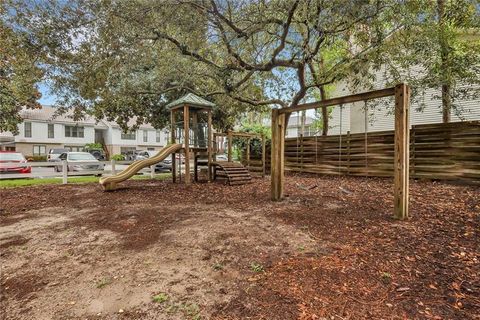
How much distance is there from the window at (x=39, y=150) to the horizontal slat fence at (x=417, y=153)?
96.2ft

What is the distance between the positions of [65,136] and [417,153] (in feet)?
108

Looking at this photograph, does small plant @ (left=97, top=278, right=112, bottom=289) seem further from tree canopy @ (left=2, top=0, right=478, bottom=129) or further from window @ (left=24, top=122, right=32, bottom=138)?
window @ (left=24, top=122, right=32, bottom=138)

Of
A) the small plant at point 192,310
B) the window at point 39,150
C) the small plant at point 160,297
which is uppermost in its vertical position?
the window at point 39,150

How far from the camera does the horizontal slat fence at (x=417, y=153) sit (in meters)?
7.29

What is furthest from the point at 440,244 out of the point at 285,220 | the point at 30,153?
the point at 30,153

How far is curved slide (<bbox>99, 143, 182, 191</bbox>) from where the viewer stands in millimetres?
8406

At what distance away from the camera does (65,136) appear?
30.0 metres

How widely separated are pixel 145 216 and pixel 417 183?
746cm

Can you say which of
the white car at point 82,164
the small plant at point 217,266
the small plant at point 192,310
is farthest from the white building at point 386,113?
the white car at point 82,164

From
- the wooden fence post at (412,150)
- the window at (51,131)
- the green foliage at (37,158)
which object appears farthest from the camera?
the window at (51,131)

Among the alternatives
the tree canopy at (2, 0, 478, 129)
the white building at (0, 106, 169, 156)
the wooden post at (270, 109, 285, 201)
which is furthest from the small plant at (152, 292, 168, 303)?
the white building at (0, 106, 169, 156)

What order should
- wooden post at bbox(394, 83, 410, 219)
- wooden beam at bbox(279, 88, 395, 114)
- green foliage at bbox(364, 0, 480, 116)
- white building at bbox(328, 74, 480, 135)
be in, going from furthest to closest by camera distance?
white building at bbox(328, 74, 480, 135), green foliage at bbox(364, 0, 480, 116), wooden beam at bbox(279, 88, 395, 114), wooden post at bbox(394, 83, 410, 219)

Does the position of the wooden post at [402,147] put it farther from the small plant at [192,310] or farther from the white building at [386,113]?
the white building at [386,113]

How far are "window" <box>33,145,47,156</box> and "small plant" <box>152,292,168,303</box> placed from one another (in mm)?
33104
